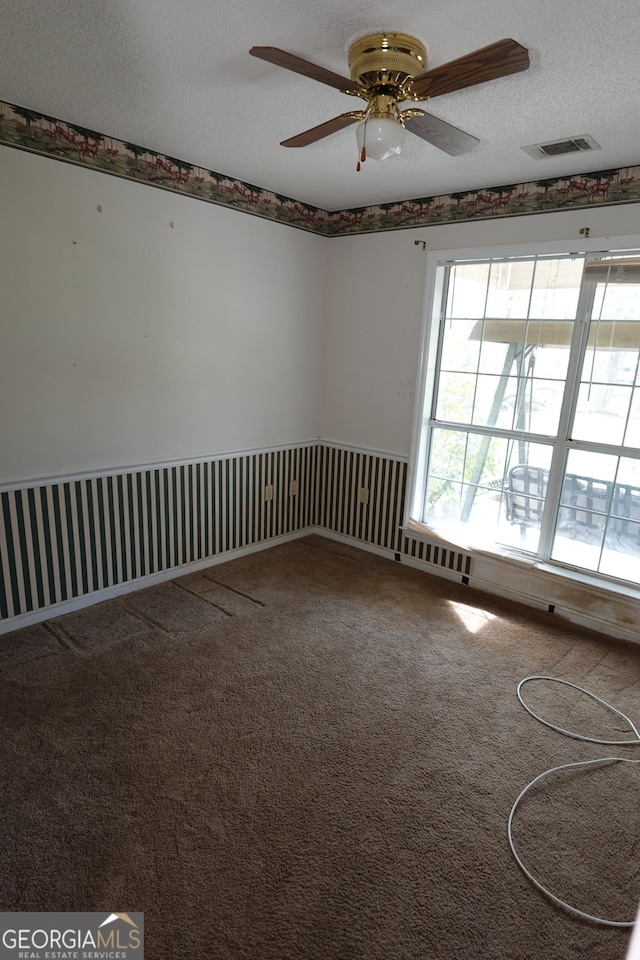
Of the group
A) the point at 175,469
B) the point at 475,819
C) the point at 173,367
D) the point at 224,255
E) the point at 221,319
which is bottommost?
the point at 475,819

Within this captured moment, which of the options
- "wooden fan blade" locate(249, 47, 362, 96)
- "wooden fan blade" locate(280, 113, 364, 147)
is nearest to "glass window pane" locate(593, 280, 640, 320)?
"wooden fan blade" locate(280, 113, 364, 147)

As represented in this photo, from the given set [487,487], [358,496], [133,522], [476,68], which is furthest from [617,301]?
[133,522]

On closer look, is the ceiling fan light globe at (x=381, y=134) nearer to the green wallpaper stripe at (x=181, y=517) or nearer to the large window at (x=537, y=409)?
the large window at (x=537, y=409)

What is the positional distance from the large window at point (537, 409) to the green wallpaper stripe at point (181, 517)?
15.2 inches

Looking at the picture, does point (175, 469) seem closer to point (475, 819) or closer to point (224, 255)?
point (224, 255)

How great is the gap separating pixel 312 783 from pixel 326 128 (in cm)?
244

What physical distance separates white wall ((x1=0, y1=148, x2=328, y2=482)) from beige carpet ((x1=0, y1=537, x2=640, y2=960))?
1.12m

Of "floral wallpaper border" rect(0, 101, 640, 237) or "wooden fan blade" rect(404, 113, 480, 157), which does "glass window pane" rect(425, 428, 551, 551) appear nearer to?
"floral wallpaper border" rect(0, 101, 640, 237)

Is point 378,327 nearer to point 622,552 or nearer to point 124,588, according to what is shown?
point 622,552

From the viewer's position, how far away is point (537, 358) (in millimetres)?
3303

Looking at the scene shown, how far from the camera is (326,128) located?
6.58 feet

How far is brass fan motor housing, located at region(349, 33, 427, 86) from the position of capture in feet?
5.71

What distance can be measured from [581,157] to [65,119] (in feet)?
8.33

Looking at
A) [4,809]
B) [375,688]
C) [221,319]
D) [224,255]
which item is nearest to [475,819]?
[375,688]
